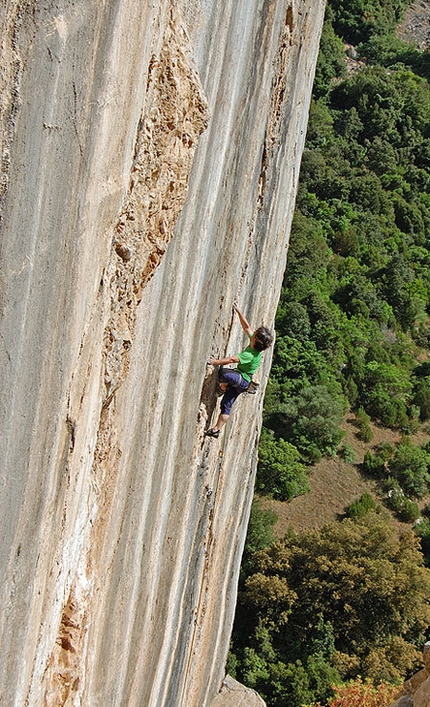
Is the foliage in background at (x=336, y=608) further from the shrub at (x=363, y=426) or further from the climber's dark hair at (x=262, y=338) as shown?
the climber's dark hair at (x=262, y=338)

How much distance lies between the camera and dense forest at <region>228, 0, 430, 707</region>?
40.0 feet

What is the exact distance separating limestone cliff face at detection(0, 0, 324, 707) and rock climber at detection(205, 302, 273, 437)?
96mm

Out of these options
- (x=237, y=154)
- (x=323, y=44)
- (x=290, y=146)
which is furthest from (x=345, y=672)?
(x=323, y=44)

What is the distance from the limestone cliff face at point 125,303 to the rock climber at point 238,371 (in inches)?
3.8

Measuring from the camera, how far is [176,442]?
4.08m

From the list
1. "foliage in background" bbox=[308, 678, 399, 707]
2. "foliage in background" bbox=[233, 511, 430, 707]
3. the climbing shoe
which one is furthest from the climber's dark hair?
"foliage in background" bbox=[233, 511, 430, 707]

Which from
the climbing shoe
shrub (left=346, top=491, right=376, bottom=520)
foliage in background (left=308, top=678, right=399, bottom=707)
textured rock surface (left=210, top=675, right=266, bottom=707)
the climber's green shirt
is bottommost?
foliage in background (left=308, top=678, right=399, bottom=707)

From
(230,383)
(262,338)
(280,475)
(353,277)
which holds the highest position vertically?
(353,277)

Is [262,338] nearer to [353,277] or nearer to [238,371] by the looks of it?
[238,371]

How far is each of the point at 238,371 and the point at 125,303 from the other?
171 cm

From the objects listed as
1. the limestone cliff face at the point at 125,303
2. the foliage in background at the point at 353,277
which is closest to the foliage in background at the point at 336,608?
the foliage in background at the point at 353,277

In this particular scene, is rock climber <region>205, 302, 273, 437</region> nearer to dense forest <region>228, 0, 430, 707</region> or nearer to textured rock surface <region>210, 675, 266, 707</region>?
textured rock surface <region>210, 675, 266, 707</region>

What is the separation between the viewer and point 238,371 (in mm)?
4609

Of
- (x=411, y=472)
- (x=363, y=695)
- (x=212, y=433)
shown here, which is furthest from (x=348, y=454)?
(x=212, y=433)
